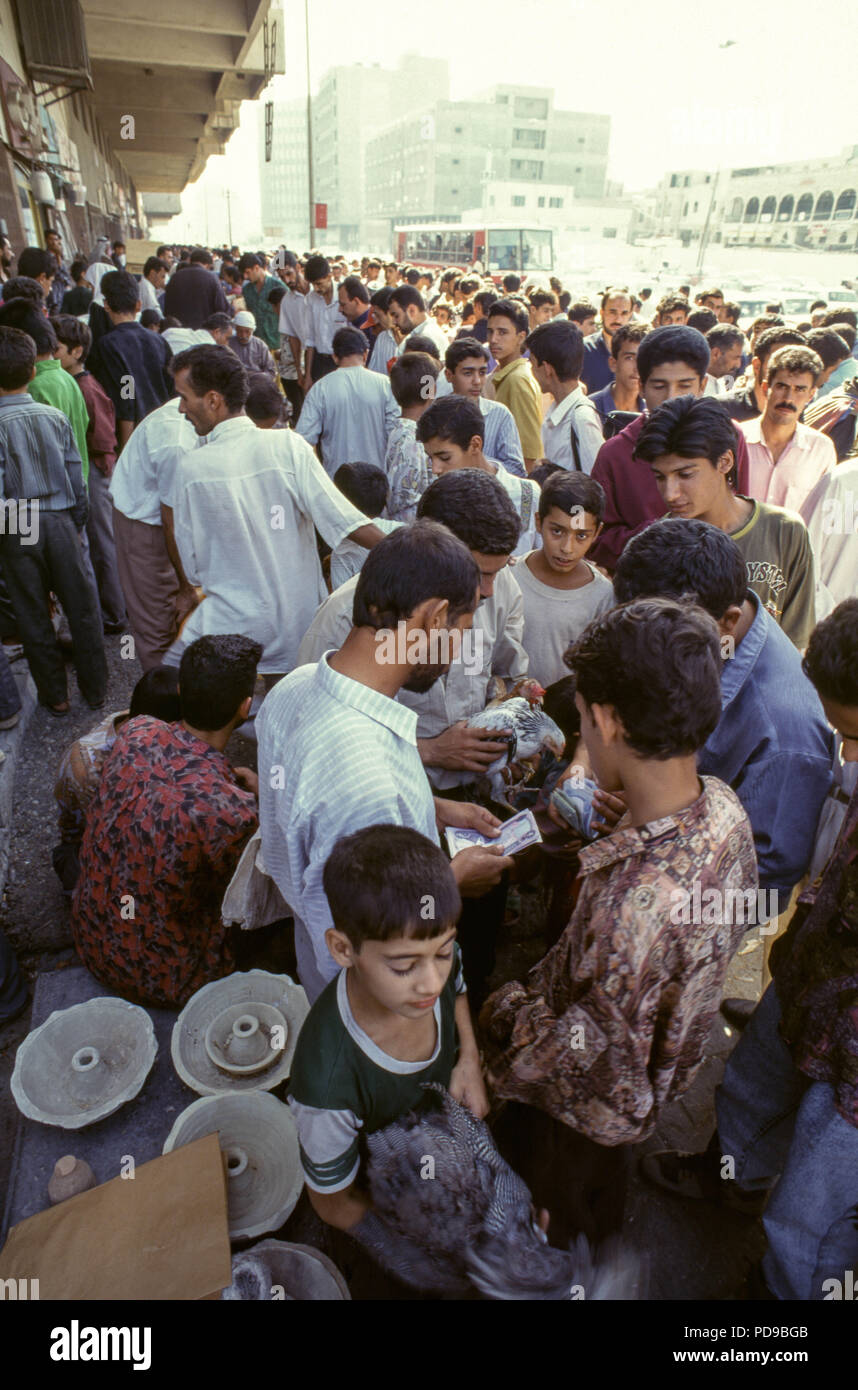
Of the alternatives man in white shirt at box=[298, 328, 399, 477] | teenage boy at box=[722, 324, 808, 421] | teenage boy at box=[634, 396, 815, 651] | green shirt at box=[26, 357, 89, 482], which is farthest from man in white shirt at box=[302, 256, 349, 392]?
teenage boy at box=[634, 396, 815, 651]

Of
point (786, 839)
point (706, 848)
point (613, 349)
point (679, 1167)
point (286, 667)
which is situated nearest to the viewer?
point (706, 848)

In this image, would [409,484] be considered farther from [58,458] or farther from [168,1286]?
[168,1286]

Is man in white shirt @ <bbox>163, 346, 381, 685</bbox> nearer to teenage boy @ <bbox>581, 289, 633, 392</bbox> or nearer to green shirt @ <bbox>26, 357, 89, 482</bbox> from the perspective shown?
green shirt @ <bbox>26, 357, 89, 482</bbox>

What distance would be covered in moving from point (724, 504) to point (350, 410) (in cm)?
333

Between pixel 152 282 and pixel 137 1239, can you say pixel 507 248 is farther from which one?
pixel 137 1239

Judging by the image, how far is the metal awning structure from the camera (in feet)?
44.2

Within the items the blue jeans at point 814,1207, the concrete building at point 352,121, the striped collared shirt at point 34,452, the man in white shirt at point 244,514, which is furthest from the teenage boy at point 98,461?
the concrete building at point 352,121

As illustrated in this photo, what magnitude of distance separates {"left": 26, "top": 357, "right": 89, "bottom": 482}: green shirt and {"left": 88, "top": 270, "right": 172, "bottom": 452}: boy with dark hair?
3.57ft

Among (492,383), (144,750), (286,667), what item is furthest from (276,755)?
(492,383)

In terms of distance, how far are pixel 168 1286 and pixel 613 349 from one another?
574 cm

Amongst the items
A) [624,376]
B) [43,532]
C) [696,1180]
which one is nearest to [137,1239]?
[696,1180]

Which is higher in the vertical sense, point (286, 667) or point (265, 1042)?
point (286, 667)

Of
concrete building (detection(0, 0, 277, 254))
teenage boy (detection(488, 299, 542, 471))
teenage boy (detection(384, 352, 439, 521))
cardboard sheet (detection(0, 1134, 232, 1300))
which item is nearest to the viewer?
cardboard sheet (detection(0, 1134, 232, 1300))

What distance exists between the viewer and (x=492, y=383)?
5.50 meters
